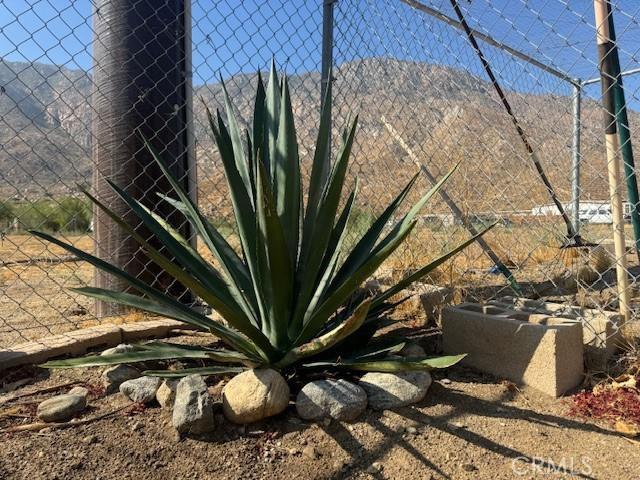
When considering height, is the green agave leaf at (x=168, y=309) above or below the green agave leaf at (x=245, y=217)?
below

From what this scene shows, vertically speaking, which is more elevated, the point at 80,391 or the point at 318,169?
the point at 318,169

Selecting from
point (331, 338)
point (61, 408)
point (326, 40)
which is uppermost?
point (326, 40)

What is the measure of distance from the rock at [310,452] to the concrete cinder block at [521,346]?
89 cm

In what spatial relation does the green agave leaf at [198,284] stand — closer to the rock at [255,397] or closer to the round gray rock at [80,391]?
the rock at [255,397]

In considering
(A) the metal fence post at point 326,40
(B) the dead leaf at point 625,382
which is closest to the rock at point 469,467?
(B) the dead leaf at point 625,382

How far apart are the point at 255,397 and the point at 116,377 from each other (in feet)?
2.06

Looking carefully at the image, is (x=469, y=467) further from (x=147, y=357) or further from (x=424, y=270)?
(x=147, y=357)

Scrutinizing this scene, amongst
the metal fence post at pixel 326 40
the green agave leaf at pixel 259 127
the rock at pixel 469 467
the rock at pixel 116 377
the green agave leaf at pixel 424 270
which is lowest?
the rock at pixel 469 467

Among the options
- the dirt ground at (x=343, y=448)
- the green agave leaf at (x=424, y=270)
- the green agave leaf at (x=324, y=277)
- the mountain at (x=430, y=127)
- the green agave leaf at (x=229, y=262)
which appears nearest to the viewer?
the dirt ground at (x=343, y=448)

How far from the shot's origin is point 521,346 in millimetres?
1786

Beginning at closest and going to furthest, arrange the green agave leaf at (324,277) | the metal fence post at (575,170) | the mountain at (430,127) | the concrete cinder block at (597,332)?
the green agave leaf at (324,277) → the concrete cinder block at (597,332) → the metal fence post at (575,170) → the mountain at (430,127)

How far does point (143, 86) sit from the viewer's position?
250 cm

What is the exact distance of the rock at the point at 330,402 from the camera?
1.48 metres

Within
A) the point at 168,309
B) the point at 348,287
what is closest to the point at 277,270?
the point at 348,287
